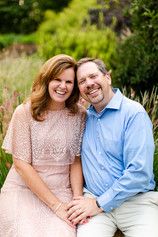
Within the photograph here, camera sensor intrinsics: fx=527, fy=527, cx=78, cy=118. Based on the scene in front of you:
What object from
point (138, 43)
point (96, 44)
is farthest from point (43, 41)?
point (138, 43)

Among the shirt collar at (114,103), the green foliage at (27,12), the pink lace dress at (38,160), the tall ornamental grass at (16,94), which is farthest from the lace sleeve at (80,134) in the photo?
the green foliage at (27,12)

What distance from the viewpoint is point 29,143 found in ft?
13.6

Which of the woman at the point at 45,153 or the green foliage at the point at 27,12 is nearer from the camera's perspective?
the woman at the point at 45,153

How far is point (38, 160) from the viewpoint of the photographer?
165 inches

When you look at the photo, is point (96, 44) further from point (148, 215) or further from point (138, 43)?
point (148, 215)

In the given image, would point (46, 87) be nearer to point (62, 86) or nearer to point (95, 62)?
point (62, 86)

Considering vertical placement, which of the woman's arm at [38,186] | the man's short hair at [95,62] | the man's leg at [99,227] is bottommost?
the man's leg at [99,227]

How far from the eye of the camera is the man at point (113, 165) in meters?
3.89

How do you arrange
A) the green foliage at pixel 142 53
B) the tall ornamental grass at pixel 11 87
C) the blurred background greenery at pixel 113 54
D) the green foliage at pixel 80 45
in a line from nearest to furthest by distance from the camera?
1. the tall ornamental grass at pixel 11 87
2. the blurred background greenery at pixel 113 54
3. the green foliage at pixel 142 53
4. the green foliage at pixel 80 45

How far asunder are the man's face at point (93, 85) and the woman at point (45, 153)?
0.27 feet

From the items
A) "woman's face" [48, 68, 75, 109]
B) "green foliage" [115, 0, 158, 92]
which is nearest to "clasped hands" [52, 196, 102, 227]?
"woman's face" [48, 68, 75, 109]

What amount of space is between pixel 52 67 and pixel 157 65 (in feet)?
9.64

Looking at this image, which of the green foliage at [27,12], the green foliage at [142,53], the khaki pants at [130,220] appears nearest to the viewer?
the khaki pants at [130,220]

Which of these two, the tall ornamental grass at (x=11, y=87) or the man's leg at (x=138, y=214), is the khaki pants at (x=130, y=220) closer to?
the man's leg at (x=138, y=214)
